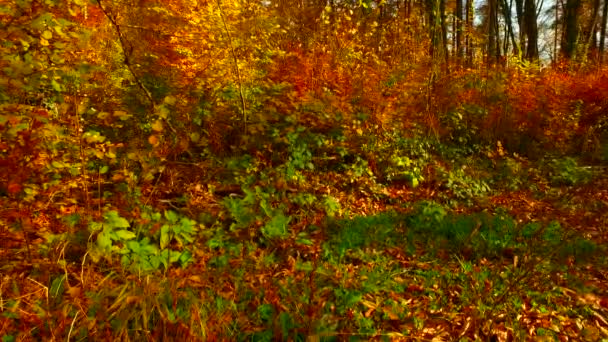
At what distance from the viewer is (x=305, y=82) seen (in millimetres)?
7996

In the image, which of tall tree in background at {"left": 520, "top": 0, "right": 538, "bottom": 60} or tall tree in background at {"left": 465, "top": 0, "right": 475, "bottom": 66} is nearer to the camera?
tall tree in background at {"left": 465, "top": 0, "right": 475, "bottom": 66}

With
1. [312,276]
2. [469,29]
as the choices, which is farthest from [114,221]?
[469,29]

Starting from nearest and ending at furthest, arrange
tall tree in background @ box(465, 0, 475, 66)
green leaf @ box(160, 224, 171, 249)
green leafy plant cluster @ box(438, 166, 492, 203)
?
green leaf @ box(160, 224, 171, 249)
green leafy plant cluster @ box(438, 166, 492, 203)
tall tree in background @ box(465, 0, 475, 66)

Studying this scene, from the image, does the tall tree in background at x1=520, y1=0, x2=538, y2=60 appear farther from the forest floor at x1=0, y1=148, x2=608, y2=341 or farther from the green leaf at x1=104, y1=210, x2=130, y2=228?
the green leaf at x1=104, y1=210, x2=130, y2=228

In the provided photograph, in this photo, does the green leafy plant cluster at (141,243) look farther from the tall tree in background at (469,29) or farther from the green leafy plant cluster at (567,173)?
the tall tree in background at (469,29)

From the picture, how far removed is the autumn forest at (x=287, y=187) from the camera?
10.7 feet

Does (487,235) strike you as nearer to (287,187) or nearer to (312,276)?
(287,187)

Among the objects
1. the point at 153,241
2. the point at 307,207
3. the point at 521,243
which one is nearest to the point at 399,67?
the point at 307,207

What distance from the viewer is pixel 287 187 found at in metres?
5.90

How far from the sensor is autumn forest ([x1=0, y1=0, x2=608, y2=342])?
325 centimetres

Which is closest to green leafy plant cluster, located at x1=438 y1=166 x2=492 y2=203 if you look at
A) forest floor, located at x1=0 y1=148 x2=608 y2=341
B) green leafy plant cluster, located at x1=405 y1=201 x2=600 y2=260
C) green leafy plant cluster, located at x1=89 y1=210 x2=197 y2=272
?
forest floor, located at x1=0 y1=148 x2=608 y2=341

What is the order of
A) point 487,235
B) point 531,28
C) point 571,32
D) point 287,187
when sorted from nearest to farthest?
point 487,235
point 287,187
point 571,32
point 531,28

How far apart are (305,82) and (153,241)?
15.0 feet

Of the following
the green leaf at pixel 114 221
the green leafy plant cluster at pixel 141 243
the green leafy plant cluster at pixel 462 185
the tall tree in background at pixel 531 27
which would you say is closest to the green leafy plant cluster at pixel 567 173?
the green leafy plant cluster at pixel 462 185
